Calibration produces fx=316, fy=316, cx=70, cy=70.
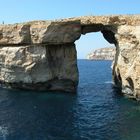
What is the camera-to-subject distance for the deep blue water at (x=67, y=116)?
122ft

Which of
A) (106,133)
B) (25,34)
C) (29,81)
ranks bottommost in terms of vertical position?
(106,133)

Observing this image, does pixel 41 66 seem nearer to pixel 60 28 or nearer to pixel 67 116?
pixel 60 28

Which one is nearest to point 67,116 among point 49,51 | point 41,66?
point 41,66

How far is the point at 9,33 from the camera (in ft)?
205

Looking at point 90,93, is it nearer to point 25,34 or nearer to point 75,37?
point 75,37

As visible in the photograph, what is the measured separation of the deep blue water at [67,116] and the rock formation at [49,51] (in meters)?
3.18

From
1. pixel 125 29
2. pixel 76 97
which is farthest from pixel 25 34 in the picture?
pixel 125 29

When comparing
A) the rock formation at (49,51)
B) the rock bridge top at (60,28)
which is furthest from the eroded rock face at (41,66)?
the rock bridge top at (60,28)

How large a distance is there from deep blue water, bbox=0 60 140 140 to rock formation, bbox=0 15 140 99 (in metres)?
3.18

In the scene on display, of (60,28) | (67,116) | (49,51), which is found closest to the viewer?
(67,116)

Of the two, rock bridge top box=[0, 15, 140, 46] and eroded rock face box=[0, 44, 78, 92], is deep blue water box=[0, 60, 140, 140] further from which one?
rock bridge top box=[0, 15, 140, 46]

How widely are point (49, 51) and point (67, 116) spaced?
2098cm

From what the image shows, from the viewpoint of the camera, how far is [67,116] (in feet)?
146

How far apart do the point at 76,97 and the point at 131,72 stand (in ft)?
39.6
